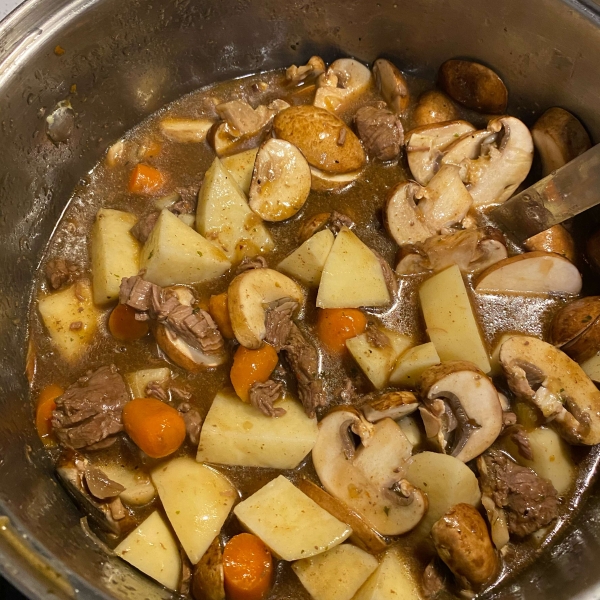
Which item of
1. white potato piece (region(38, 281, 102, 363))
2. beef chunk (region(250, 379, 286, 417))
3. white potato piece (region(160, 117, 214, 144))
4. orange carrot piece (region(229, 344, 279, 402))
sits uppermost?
white potato piece (region(160, 117, 214, 144))

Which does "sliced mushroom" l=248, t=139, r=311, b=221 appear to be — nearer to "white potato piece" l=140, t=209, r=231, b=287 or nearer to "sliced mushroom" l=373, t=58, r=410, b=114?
"white potato piece" l=140, t=209, r=231, b=287

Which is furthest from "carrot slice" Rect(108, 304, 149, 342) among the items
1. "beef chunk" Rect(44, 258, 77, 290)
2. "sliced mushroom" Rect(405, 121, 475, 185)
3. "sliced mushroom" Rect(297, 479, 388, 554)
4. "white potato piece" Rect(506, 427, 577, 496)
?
"white potato piece" Rect(506, 427, 577, 496)

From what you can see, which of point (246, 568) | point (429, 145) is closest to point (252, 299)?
point (246, 568)

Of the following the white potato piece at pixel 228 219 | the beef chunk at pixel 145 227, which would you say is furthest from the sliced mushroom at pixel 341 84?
the beef chunk at pixel 145 227

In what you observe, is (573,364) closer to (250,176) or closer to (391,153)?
(391,153)

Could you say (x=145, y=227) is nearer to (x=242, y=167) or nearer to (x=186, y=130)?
(x=242, y=167)

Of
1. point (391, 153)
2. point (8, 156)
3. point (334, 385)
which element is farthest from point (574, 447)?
point (8, 156)

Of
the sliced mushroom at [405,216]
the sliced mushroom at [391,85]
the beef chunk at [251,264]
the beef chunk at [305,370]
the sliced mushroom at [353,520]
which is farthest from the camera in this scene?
the sliced mushroom at [391,85]

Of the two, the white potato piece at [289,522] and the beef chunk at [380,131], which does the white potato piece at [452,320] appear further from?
the white potato piece at [289,522]
